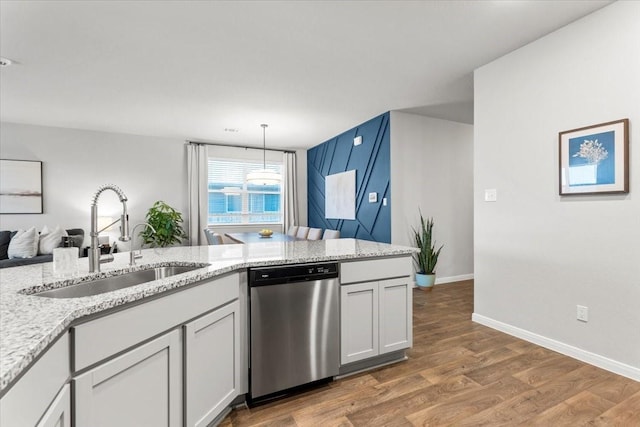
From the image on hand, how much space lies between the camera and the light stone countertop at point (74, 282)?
70 centimetres

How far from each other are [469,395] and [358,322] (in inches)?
30.8

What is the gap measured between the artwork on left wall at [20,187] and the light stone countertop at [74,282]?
4348 mm

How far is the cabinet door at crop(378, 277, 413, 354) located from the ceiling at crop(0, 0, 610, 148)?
6.57 ft

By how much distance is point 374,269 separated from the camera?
2148mm

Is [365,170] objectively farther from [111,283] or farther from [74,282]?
[74,282]

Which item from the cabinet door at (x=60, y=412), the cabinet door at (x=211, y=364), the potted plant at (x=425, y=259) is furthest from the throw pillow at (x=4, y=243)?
the potted plant at (x=425, y=259)

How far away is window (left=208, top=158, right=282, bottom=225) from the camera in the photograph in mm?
6291

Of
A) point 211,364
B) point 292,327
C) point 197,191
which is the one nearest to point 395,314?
point 292,327

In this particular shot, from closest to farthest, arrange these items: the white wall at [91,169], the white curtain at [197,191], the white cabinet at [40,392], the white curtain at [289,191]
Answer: the white cabinet at [40,392] < the white wall at [91,169] < the white curtain at [197,191] < the white curtain at [289,191]

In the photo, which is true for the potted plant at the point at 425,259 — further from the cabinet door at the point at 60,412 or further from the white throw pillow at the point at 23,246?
the white throw pillow at the point at 23,246

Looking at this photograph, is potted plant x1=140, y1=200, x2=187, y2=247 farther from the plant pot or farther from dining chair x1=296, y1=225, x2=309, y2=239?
the plant pot

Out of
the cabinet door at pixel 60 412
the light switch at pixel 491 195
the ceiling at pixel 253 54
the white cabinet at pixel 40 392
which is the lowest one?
the cabinet door at pixel 60 412

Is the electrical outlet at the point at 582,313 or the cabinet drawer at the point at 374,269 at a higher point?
the cabinet drawer at the point at 374,269

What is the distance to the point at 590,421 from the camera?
64.2 inches
